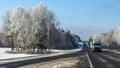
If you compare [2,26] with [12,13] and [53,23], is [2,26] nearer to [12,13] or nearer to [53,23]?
[12,13]

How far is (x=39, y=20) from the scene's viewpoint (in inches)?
3725

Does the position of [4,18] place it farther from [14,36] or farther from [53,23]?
[53,23]

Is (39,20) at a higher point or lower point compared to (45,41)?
higher

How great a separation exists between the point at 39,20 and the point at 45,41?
6486mm

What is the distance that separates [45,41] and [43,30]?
341 centimetres

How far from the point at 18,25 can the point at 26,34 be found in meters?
4.73

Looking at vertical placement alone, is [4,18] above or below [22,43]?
above

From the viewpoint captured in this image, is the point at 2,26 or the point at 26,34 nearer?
the point at 26,34

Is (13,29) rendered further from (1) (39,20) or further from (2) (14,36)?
(1) (39,20)

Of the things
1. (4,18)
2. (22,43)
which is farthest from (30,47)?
(4,18)

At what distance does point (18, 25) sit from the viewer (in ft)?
327

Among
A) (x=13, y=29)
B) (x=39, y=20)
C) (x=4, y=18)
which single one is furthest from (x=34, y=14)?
(x=4, y=18)

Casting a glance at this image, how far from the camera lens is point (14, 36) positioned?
103688 mm

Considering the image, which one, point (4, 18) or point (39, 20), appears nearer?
point (39, 20)
